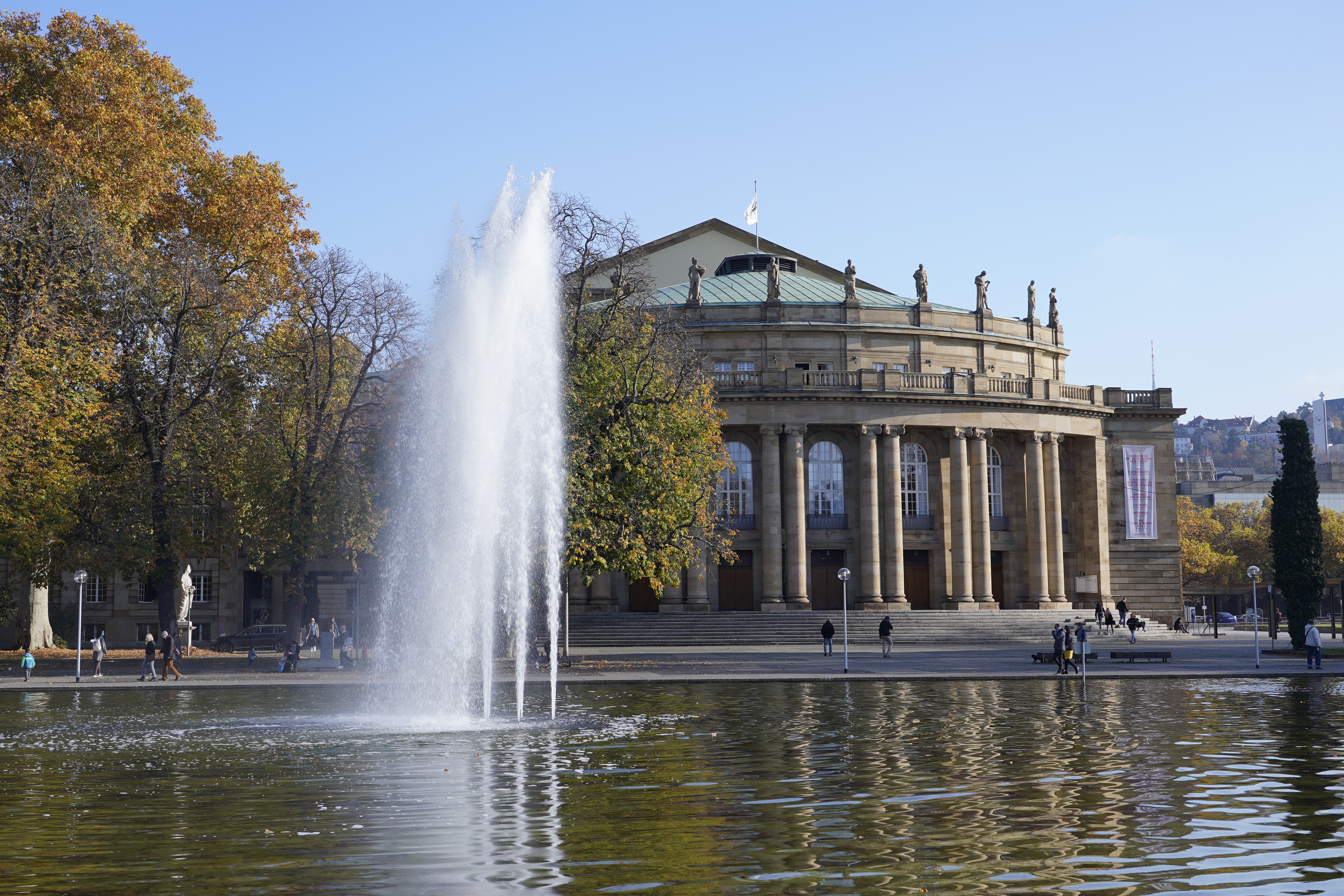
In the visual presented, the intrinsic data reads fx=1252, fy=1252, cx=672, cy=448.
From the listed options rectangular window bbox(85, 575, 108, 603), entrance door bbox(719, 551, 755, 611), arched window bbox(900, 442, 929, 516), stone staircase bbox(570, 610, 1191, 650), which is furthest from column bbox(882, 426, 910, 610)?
rectangular window bbox(85, 575, 108, 603)

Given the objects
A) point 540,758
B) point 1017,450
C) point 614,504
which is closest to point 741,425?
point 1017,450

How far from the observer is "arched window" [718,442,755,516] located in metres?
69.1

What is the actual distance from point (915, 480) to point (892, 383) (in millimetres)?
6572

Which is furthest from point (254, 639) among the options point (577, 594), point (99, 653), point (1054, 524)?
point (1054, 524)

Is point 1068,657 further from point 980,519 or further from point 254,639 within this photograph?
point 254,639

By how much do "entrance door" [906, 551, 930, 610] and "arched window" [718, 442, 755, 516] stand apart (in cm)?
965

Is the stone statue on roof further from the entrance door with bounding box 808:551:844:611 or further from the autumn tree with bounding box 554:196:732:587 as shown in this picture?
the autumn tree with bounding box 554:196:732:587

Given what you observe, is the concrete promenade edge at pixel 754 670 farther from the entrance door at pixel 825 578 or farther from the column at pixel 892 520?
the entrance door at pixel 825 578

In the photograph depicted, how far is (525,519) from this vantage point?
84.6 ft

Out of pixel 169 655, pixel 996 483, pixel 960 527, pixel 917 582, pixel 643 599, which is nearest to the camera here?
pixel 169 655

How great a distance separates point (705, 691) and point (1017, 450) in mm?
46749

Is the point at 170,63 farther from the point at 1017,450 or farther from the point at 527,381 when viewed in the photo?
the point at 1017,450

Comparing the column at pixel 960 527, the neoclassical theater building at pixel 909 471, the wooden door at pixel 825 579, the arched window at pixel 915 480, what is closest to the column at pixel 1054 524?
the neoclassical theater building at pixel 909 471

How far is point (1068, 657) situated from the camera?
37.3m
